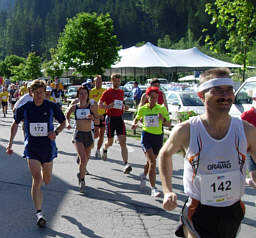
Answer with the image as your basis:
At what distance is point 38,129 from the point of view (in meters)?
5.60

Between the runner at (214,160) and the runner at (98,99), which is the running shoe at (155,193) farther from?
→ the runner at (98,99)

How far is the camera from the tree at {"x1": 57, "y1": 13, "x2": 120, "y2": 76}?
2869cm

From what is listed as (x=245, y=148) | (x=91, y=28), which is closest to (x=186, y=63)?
(x=91, y=28)

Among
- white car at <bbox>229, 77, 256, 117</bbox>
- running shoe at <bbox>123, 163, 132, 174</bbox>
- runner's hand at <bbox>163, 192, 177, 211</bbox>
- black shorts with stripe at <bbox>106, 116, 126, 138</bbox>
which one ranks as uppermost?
runner's hand at <bbox>163, 192, 177, 211</bbox>

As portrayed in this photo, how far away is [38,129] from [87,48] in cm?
2368

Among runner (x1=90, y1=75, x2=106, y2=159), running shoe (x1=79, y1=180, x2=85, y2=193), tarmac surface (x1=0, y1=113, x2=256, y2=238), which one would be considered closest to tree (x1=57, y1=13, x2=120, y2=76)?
runner (x1=90, y1=75, x2=106, y2=159)

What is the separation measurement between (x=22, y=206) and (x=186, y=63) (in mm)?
27019

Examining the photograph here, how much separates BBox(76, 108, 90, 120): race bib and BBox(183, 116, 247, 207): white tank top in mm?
4618

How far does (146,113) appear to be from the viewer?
7.06 metres

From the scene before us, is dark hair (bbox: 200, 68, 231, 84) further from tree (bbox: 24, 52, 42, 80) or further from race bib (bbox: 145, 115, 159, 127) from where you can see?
tree (bbox: 24, 52, 42, 80)

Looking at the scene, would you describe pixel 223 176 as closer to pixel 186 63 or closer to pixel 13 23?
pixel 186 63

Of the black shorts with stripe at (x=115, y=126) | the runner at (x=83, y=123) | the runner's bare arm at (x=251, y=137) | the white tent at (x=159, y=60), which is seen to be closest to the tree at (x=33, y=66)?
the white tent at (x=159, y=60)

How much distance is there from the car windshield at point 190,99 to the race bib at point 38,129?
958 centimetres

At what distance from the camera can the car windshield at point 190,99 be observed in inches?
580
